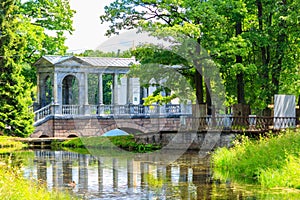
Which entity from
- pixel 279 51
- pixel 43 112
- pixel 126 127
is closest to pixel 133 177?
pixel 279 51

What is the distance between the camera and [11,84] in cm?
3584

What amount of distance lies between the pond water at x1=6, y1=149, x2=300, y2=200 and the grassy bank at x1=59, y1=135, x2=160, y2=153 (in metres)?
3.90

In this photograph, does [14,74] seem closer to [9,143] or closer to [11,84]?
[11,84]

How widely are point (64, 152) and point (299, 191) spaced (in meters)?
17.8

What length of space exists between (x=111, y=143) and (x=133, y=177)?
51.6ft

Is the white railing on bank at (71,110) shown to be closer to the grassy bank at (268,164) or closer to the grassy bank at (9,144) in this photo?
the grassy bank at (9,144)

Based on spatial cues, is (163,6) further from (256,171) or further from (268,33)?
(256,171)

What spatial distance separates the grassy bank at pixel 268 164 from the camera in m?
16.8

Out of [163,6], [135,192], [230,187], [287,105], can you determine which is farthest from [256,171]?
[163,6]

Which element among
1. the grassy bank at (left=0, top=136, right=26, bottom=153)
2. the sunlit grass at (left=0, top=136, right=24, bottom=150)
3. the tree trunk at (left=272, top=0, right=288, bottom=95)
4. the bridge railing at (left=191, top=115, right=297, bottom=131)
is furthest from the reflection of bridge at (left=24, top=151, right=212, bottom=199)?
the tree trunk at (left=272, top=0, right=288, bottom=95)

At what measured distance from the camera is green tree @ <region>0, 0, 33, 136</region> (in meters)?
35.5

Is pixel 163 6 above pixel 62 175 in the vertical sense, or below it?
above

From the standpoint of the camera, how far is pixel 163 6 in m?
30.9

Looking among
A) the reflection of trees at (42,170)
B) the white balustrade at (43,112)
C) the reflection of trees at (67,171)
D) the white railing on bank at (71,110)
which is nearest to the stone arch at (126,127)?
the white railing on bank at (71,110)
